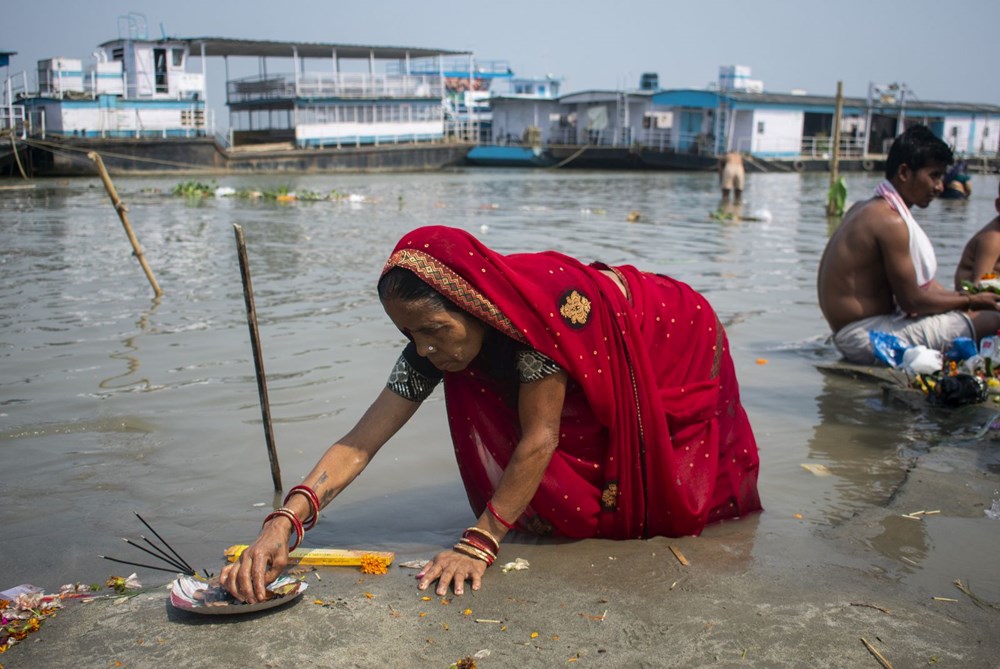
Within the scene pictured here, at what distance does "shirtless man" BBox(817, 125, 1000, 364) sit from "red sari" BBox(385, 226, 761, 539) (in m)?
2.37

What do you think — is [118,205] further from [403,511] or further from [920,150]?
[920,150]

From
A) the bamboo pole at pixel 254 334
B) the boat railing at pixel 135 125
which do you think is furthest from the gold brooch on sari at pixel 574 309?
the boat railing at pixel 135 125

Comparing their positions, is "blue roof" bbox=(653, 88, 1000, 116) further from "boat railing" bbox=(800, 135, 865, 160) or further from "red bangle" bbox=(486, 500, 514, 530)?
"red bangle" bbox=(486, 500, 514, 530)

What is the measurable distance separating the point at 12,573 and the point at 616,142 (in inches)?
1620

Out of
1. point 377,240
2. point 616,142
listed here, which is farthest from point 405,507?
point 616,142

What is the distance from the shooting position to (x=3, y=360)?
17.9 ft

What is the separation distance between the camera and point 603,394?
2379 mm

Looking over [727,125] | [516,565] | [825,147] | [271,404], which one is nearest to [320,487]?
[516,565]

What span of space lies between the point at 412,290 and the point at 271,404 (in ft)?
8.66

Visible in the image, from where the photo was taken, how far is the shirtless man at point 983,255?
205 inches

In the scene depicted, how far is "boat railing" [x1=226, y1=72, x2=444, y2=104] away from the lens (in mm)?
36281

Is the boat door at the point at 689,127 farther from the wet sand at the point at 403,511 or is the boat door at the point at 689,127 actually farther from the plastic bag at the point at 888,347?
the plastic bag at the point at 888,347

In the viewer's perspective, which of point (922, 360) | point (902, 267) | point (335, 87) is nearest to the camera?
point (922, 360)

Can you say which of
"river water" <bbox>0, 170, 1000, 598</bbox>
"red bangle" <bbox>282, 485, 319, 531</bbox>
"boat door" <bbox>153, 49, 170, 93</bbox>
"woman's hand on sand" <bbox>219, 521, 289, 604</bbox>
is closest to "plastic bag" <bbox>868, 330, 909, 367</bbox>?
"river water" <bbox>0, 170, 1000, 598</bbox>
